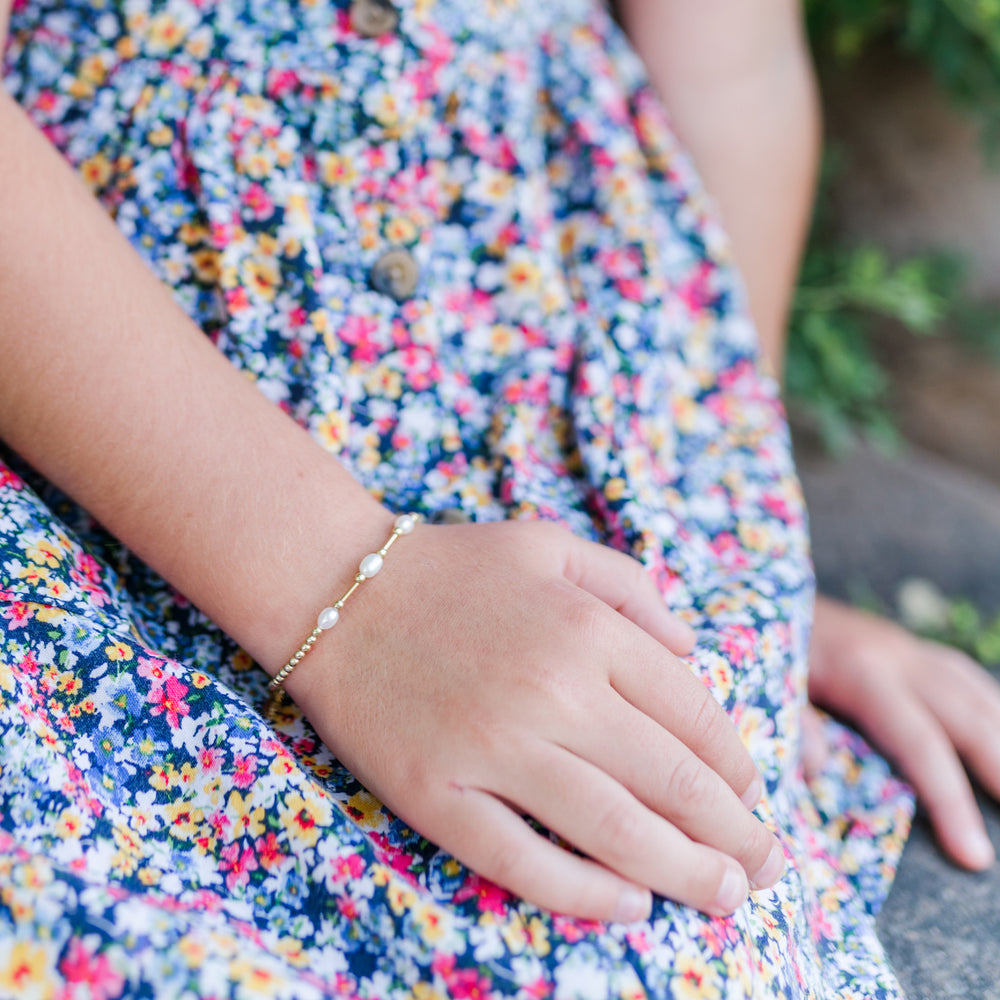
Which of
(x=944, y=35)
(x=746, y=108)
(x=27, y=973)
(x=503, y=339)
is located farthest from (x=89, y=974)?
(x=944, y=35)

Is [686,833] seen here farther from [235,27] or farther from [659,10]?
[659,10]

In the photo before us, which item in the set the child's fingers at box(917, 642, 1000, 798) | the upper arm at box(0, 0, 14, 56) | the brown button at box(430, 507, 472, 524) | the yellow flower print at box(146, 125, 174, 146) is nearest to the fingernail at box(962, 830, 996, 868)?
the child's fingers at box(917, 642, 1000, 798)

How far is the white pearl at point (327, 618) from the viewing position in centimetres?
60

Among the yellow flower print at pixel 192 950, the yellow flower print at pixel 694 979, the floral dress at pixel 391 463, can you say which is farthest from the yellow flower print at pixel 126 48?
the yellow flower print at pixel 694 979

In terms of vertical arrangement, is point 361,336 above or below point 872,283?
above

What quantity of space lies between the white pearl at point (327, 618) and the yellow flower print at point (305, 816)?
11cm

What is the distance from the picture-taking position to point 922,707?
947 millimetres

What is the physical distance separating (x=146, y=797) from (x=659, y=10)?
0.91 metres

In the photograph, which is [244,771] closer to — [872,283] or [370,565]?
[370,565]

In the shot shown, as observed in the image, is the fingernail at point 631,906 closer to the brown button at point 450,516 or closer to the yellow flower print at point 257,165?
the brown button at point 450,516

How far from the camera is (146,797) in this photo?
1.83ft

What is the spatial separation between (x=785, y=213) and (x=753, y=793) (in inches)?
28.4

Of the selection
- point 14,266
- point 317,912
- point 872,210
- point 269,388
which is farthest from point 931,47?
point 317,912

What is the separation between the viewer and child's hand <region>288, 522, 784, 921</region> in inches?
21.0
